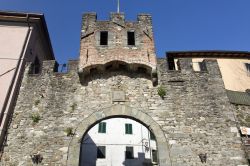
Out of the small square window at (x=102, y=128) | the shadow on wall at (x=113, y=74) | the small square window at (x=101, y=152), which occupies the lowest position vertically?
the small square window at (x=101, y=152)

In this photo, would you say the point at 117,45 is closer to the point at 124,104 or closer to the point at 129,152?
the point at 124,104

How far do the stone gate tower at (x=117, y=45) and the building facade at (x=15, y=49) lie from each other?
256 centimetres

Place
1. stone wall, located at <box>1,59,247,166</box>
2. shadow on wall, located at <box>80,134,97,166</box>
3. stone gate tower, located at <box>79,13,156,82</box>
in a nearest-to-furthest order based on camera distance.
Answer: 1. stone wall, located at <box>1,59,247,166</box>
2. stone gate tower, located at <box>79,13,156,82</box>
3. shadow on wall, located at <box>80,134,97,166</box>

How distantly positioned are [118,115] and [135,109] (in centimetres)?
65

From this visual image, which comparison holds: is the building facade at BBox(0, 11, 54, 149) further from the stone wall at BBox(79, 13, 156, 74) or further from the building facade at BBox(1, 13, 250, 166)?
the stone wall at BBox(79, 13, 156, 74)

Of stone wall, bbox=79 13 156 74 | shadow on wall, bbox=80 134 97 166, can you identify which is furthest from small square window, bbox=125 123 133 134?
stone wall, bbox=79 13 156 74

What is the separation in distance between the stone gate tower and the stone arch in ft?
5.60

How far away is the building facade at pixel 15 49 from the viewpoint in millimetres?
9571

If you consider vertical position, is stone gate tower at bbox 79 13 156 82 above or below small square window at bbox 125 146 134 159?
above

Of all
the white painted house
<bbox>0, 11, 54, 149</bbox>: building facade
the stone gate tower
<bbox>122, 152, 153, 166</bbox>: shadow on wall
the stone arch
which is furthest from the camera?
<bbox>122, 152, 153, 166</bbox>: shadow on wall

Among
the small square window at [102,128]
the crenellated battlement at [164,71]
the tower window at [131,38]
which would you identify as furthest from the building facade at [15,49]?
the small square window at [102,128]

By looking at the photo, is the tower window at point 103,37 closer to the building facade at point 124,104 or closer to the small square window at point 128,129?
the building facade at point 124,104

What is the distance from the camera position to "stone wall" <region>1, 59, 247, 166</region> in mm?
8609

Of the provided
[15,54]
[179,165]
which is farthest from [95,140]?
[179,165]
